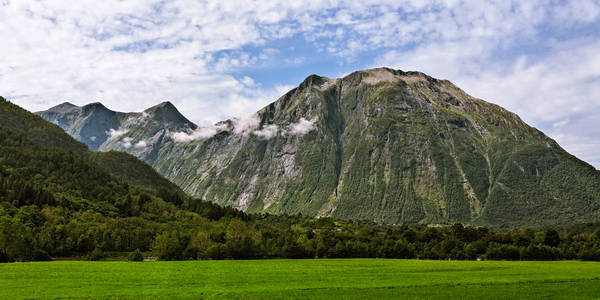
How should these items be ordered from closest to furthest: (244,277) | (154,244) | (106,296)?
(106,296)
(244,277)
(154,244)

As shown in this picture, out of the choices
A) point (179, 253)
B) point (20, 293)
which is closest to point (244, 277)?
point (20, 293)

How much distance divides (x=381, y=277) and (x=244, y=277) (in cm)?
2514

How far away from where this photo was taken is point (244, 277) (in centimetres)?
8206

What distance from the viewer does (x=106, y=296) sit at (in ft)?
185

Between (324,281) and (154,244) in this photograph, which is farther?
(154,244)

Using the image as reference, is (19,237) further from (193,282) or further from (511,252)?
(511,252)

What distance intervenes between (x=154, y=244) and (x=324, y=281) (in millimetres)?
109812

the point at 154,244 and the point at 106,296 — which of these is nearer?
the point at 106,296

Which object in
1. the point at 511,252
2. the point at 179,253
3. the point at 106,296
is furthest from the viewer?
the point at 511,252

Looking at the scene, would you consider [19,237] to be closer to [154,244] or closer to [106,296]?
[154,244]

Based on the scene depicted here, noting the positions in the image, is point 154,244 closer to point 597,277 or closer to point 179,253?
point 179,253

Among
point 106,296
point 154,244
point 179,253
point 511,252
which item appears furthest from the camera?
point 511,252

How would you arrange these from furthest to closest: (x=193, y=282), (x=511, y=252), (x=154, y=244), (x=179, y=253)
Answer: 1. (x=511, y=252)
2. (x=154, y=244)
3. (x=179, y=253)
4. (x=193, y=282)

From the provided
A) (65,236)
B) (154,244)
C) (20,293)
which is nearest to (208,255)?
(154,244)
